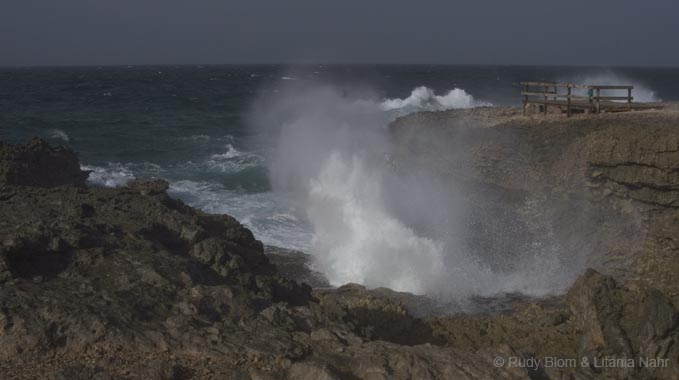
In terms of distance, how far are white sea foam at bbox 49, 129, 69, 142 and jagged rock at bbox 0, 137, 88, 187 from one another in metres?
20.0

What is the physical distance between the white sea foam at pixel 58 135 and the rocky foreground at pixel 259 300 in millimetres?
20281

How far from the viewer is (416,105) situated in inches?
1667

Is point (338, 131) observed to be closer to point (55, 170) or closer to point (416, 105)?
point (55, 170)

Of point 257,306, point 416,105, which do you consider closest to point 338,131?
point 257,306

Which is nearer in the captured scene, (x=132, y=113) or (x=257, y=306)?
(x=257, y=306)

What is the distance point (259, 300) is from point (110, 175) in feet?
60.6

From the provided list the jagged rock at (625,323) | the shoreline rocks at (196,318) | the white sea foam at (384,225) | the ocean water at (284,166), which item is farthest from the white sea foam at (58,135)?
the jagged rock at (625,323)

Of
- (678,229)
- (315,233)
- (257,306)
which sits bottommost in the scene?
Answer: (315,233)

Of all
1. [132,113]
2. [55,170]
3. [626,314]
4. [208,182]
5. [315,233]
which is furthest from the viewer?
[132,113]

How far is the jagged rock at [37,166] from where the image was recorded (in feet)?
30.0

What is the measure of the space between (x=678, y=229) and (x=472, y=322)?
4.66 m

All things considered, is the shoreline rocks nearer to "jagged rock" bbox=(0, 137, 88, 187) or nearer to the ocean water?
"jagged rock" bbox=(0, 137, 88, 187)

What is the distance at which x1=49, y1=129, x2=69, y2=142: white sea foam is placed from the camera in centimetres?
2989

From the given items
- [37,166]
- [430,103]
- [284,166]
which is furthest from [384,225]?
[430,103]
